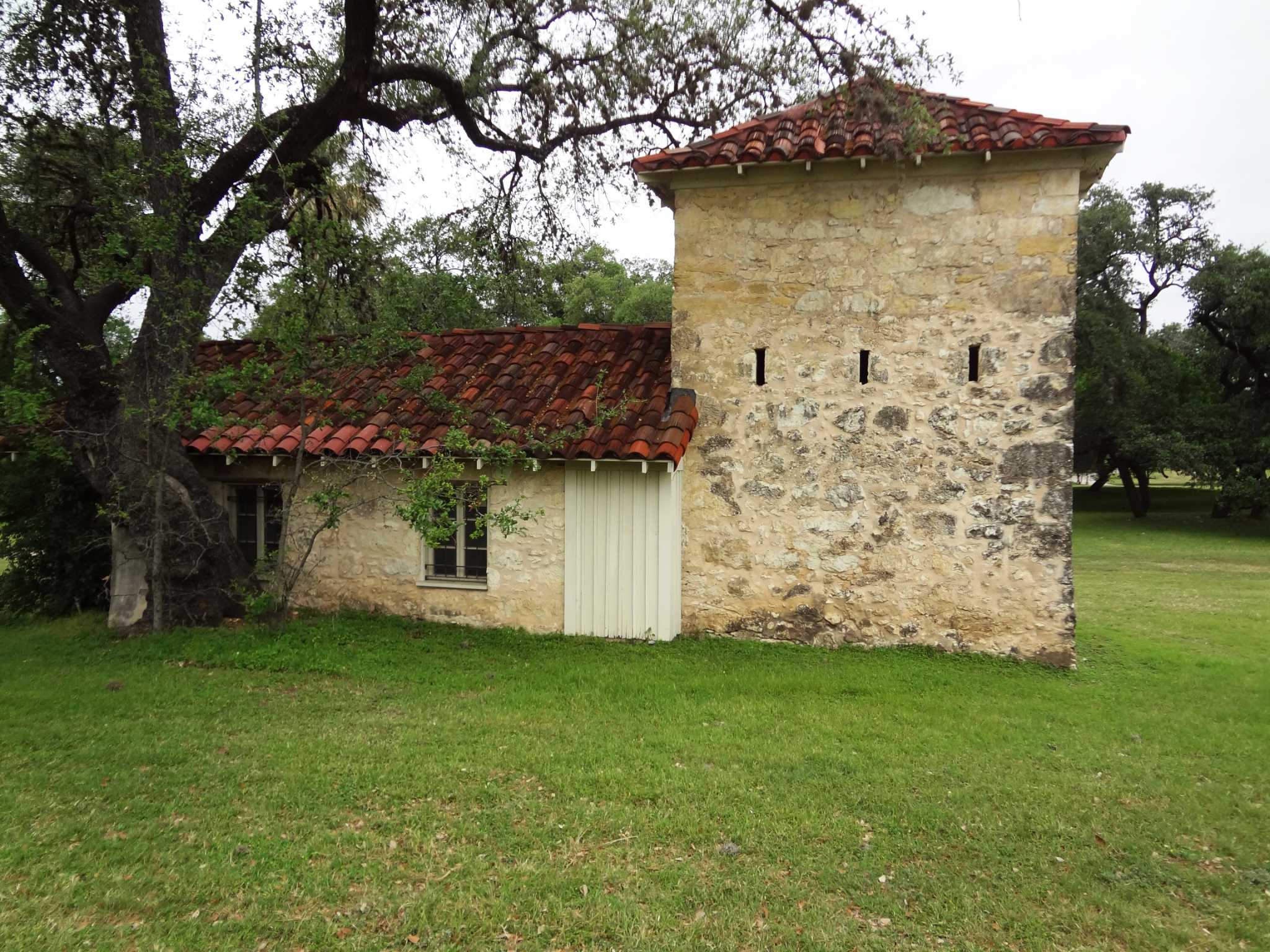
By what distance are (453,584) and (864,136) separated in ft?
22.5

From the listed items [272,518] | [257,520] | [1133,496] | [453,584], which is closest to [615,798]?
[453,584]

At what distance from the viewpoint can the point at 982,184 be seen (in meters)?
8.15

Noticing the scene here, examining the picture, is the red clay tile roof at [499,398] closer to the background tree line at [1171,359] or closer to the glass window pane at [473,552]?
the glass window pane at [473,552]

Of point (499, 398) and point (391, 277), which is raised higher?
point (391, 277)

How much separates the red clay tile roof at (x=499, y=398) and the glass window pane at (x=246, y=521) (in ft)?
2.88

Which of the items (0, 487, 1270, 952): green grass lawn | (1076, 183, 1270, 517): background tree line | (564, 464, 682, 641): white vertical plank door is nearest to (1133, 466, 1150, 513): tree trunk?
(1076, 183, 1270, 517): background tree line

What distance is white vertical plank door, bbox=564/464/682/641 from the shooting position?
335 inches

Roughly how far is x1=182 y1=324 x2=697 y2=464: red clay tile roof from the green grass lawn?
2.24 meters

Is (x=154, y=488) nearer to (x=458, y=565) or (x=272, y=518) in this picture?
(x=272, y=518)

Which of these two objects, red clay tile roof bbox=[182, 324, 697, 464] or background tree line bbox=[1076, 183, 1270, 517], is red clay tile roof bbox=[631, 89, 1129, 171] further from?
background tree line bbox=[1076, 183, 1270, 517]

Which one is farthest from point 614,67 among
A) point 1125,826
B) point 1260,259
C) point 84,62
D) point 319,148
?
point 1260,259

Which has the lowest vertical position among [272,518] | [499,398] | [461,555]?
[461,555]

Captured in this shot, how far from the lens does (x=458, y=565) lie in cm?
927

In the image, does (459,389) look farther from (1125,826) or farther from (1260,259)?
(1260,259)
